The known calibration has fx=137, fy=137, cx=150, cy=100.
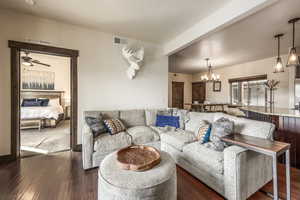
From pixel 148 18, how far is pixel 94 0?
102 centimetres

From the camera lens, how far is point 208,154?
70.7 inches

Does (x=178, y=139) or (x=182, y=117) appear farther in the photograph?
(x=182, y=117)

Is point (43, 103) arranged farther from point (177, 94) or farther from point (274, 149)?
point (274, 149)

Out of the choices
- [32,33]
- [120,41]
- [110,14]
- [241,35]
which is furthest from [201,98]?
[32,33]

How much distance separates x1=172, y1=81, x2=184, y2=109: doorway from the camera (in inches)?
331

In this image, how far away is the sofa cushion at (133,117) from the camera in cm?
325

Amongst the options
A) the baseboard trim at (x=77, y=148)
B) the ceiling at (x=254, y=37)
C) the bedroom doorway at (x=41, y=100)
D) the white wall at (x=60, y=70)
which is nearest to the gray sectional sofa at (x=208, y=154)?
the baseboard trim at (x=77, y=148)

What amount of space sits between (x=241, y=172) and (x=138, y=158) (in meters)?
1.13

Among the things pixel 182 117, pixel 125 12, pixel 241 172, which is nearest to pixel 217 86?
pixel 182 117

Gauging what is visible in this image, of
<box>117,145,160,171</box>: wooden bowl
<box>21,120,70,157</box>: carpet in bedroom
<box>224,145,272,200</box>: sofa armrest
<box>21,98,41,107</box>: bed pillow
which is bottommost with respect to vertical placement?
<box>21,120,70,157</box>: carpet in bedroom

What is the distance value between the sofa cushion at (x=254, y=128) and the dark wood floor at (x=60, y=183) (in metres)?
0.75

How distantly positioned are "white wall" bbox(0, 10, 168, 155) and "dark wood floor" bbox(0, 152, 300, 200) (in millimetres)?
703

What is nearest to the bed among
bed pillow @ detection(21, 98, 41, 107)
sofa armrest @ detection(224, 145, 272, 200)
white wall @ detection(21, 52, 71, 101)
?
bed pillow @ detection(21, 98, 41, 107)

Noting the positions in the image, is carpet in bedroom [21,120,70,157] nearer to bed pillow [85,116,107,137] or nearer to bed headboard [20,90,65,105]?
bed pillow [85,116,107,137]
